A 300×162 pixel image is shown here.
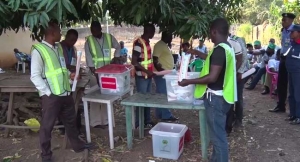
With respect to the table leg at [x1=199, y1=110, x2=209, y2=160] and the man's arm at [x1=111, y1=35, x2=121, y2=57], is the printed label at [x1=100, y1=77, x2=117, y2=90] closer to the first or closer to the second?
the man's arm at [x1=111, y1=35, x2=121, y2=57]

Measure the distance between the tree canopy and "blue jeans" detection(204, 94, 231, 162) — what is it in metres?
0.74

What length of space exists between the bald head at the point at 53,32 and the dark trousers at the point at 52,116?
0.67m

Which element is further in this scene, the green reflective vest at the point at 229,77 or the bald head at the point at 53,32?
the bald head at the point at 53,32

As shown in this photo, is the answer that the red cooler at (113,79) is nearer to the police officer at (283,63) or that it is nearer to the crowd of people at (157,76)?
the crowd of people at (157,76)

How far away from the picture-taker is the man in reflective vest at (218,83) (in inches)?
130

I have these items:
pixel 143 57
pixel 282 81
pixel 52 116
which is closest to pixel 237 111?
pixel 282 81

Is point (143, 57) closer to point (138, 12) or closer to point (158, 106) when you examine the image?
point (158, 106)

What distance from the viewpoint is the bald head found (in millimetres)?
3729

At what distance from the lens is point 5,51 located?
41.4 ft

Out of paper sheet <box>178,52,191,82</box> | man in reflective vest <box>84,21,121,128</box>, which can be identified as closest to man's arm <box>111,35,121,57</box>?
man in reflective vest <box>84,21,121,128</box>

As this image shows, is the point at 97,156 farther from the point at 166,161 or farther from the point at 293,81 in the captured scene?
the point at 293,81

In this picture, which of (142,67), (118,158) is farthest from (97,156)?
(142,67)

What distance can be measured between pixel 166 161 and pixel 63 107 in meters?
1.44

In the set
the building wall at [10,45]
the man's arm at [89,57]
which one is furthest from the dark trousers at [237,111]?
the building wall at [10,45]
